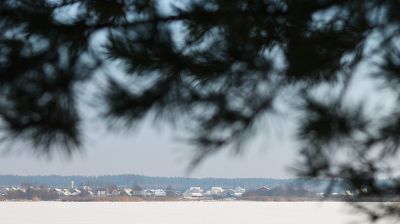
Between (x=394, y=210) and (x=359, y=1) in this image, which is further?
(x=394, y=210)

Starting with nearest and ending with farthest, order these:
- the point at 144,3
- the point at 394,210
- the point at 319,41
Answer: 1. the point at 319,41
2. the point at 144,3
3. the point at 394,210

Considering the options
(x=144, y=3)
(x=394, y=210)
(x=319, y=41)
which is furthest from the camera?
(x=394, y=210)

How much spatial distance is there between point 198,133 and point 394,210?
0.75 m

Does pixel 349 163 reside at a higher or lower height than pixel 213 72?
lower

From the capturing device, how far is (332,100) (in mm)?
1858

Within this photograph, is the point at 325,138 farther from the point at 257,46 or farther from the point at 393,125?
the point at 257,46

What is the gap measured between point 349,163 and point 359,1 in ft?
1.61

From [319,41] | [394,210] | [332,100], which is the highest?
[319,41]

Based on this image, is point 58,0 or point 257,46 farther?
point 58,0

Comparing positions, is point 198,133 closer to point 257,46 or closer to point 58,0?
point 257,46

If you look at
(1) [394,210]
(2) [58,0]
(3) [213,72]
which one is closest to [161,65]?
(3) [213,72]

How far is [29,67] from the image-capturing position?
1919 mm

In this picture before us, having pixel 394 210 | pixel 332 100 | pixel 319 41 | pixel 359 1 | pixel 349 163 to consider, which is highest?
pixel 359 1

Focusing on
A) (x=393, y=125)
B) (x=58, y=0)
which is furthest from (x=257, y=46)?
(x=58, y=0)
